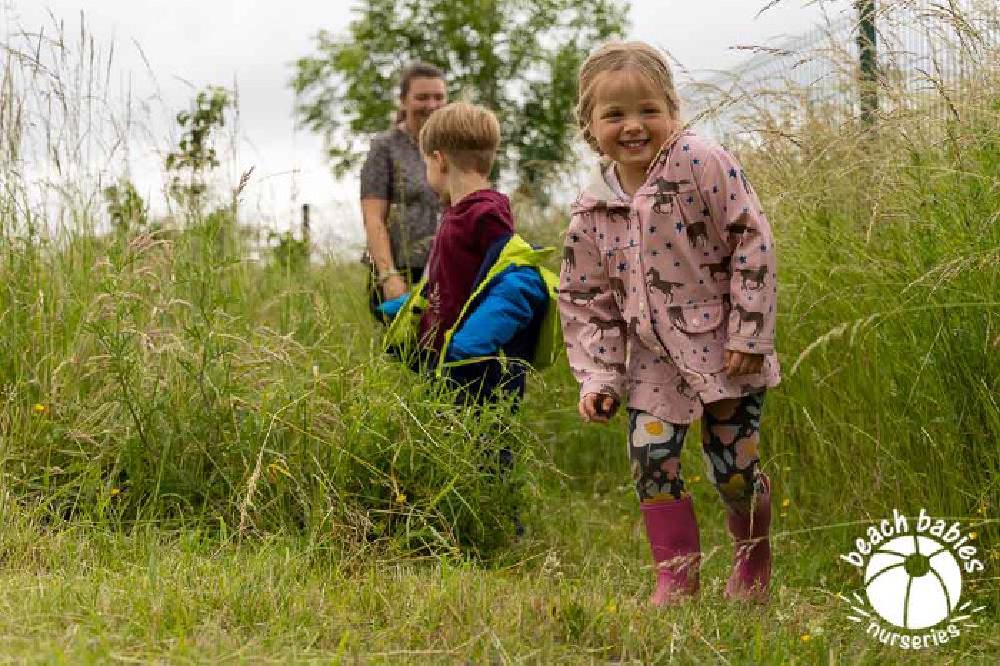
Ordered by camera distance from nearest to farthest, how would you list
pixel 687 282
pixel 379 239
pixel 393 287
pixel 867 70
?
pixel 687 282
pixel 867 70
pixel 393 287
pixel 379 239

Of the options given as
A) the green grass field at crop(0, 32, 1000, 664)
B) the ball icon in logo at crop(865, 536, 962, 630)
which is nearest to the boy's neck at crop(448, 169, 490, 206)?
the green grass field at crop(0, 32, 1000, 664)

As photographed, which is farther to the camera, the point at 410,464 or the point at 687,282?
the point at 410,464

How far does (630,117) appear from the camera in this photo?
3098 mm

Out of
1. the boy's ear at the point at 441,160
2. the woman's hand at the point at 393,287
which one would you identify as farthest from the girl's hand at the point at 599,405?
the woman's hand at the point at 393,287

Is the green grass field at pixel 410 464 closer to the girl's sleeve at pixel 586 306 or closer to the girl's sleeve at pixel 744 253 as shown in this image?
the girl's sleeve at pixel 744 253

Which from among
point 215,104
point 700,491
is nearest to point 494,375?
point 700,491

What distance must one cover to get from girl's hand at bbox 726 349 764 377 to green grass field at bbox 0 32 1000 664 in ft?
0.78

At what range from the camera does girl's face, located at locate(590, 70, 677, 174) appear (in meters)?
3.08

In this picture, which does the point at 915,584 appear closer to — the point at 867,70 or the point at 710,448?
the point at 710,448

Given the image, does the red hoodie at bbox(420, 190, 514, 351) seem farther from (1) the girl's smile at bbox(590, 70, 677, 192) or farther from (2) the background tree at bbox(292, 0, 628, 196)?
(2) the background tree at bbox(292, 0, 628, 196)

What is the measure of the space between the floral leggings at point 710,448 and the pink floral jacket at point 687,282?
0.05m

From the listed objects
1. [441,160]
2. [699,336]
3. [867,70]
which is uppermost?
[867,70]

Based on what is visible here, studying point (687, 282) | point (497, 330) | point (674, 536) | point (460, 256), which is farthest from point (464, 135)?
point (674, 536)

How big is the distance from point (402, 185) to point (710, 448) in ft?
8.27
